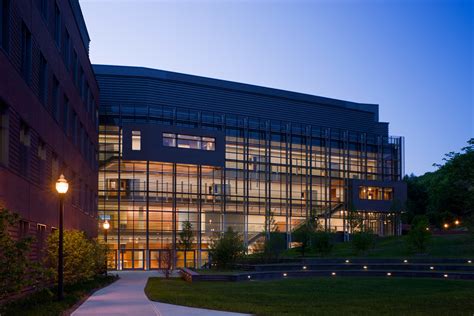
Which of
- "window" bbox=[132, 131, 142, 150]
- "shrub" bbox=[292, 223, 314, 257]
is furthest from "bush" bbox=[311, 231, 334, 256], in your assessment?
"window" bbox=[132, 131, 142, 150]

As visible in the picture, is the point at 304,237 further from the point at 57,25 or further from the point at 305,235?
the point at 57,25

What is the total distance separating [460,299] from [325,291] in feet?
21.7

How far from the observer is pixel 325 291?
1073 inches

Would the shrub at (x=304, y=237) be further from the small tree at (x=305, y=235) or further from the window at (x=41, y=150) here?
the window at (x=41, y=150)

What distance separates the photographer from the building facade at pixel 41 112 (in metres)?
19.7

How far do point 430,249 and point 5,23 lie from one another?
44065mm

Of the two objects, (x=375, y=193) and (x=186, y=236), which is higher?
(x=375, y=193)

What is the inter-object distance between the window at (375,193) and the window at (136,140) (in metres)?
29.4

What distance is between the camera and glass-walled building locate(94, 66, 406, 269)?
63719 mm

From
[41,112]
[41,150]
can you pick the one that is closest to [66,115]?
[41,150]

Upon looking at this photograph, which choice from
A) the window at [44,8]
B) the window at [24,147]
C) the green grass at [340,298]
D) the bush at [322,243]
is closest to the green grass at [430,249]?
the bush at [322,243]

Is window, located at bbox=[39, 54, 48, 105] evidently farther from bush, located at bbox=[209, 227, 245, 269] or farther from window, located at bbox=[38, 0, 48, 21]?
bush, located at bbox=[209, 227, 245, 269]

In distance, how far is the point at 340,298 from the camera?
78.3 feet

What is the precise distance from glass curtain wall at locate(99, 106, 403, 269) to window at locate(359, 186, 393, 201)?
182 centimetres
